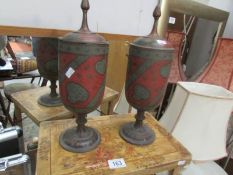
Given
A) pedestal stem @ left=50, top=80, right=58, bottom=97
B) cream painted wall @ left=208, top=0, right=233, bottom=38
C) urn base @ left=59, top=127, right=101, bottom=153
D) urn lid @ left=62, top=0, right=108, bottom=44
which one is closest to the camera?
urn lid @ left=62, top=0, right=108, bottom=44

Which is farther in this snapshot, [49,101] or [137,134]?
[49,101]

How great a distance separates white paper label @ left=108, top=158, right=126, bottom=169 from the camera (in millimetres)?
597

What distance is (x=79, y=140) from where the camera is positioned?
65 cm

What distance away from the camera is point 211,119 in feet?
2.28

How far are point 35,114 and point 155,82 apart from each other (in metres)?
0.54

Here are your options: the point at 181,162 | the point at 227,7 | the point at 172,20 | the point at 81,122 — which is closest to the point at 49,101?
the point at 81,122

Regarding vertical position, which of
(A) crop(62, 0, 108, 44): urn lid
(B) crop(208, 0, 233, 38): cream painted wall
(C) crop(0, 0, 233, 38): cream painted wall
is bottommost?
(A) crop(62, 0, 108, 44): urn lid

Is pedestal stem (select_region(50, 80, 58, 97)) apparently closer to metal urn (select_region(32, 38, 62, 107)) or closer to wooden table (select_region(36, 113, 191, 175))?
metal urn (select_region(32, 38, 62, 107))

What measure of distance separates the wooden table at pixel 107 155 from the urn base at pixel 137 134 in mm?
17

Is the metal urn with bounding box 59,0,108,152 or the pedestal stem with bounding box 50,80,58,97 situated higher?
the metal urn with bounding box 59,0,108,152

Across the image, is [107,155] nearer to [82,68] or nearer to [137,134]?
[137,134]

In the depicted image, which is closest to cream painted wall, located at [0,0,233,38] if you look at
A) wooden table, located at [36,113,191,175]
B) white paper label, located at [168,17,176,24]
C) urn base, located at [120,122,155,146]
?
white paper label, located at [168,17,176,24]

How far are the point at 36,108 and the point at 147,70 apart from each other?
0.56 m

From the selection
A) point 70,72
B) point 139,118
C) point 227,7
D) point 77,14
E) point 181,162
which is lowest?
point 181,162
